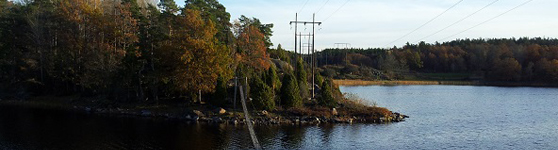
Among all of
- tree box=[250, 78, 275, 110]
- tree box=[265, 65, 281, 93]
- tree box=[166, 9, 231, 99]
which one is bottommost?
tree box=[250, 78, 275, 110]

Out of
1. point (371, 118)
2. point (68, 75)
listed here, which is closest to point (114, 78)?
point (68, 75)

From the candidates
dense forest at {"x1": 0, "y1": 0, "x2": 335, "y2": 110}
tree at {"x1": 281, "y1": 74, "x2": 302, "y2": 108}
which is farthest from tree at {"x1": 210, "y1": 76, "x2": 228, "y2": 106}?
tree at {"x1": 281, "y1": 74, "x2": 302, "y2": 108}

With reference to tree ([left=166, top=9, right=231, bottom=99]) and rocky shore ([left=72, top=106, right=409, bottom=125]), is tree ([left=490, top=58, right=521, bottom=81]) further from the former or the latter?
tree ([left=166, top=9, right=231, bottom=99])

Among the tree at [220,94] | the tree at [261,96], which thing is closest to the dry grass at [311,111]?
the tree at [261,96]

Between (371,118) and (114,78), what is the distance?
28.6m

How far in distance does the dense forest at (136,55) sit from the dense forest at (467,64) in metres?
59.4

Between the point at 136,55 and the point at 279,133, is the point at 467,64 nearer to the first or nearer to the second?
the point at 136,55

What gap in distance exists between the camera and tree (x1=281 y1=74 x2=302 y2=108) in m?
43.4

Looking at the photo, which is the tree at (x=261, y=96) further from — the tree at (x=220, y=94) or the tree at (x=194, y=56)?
the tree at (x=194, y=56)

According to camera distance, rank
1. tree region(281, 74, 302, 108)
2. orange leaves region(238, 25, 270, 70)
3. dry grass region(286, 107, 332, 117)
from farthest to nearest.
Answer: orange leaves region(238, 25, 270, 70)
tree region(281, 74, 302, 108)
dry grass region(286, 107, 332, 117)

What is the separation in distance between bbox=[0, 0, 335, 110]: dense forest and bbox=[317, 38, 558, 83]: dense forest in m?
59.4

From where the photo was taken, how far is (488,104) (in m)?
59.4

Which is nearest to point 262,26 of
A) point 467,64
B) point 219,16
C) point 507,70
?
point 219,16

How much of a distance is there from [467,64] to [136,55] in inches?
5308
